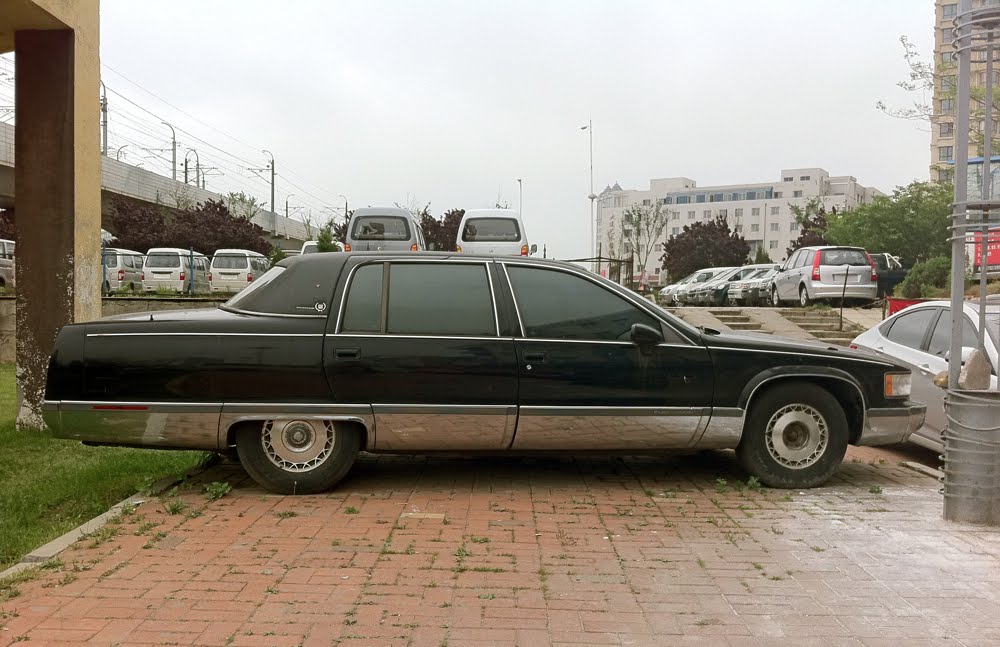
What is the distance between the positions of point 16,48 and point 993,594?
9.06 metres

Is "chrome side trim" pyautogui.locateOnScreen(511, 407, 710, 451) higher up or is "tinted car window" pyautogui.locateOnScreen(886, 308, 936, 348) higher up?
"tinted car window" pyautogui.locateOnScreen(886, 308, 936, 348)

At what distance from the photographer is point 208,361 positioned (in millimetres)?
5621

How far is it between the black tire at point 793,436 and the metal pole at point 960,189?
2.81ft

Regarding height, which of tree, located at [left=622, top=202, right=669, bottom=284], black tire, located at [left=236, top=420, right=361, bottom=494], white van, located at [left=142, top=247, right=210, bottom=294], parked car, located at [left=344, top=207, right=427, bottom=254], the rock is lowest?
black tire, located at [left=236, top=420, right=361, bottom=494]

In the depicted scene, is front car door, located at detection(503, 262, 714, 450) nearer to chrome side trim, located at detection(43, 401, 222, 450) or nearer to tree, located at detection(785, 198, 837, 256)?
chrome side trim, located at detection(43, 401, 222, 450)

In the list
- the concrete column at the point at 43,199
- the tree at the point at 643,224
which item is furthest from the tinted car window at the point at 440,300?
the tree at the point at 643,224

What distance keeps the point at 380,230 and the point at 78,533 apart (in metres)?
15.7

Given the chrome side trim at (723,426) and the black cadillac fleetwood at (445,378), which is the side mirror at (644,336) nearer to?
the black cadillac fleetwood at (445,378)

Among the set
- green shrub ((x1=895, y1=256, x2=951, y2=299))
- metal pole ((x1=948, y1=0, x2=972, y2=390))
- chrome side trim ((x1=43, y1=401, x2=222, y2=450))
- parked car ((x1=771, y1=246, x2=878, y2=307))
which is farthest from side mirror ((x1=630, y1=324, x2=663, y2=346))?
green shrub ((x1=895, y1=256, x2=951, y2=299))

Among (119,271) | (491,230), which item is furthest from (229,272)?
(491,230)

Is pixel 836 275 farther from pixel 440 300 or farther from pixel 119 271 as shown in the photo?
pixel 119 271

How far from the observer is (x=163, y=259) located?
26312 mm

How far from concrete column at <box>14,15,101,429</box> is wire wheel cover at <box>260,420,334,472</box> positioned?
11.7ft

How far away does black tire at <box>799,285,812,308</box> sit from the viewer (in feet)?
68.4
